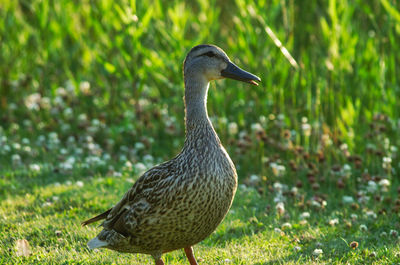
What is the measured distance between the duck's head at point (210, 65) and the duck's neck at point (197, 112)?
52 mm

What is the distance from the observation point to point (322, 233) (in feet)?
17.0

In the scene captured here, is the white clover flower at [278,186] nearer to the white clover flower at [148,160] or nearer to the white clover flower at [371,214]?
the white clover flower at [371,214]

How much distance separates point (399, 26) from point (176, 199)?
4061mm

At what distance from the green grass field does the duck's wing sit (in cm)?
45

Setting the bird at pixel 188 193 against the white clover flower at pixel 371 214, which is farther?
the white clover flower at pixel 371 214

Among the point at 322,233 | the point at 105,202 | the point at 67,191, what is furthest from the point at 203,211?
the point at 67,191

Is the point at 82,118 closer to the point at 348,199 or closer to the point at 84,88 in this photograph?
the point at 84,88

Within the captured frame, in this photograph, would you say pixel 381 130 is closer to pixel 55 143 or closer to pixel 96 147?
pixel 96 147

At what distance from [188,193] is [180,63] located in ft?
11.5

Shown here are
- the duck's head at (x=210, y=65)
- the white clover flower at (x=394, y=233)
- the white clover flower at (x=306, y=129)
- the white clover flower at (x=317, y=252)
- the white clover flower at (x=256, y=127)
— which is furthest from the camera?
the white clover flower at (x=256, y=127)

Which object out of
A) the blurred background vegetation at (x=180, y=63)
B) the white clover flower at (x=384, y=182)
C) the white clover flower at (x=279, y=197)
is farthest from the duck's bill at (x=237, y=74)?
the blurred background vegetation at (x=180, y=63)

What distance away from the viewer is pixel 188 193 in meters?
4.05

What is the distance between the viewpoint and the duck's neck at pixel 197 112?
14.2 feet

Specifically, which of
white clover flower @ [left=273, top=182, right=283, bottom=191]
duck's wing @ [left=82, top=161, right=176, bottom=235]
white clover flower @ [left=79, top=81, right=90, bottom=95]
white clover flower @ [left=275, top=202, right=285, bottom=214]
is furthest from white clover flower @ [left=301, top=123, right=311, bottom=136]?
white clover flower @ [left=79, top=81, right=90, bottom=95]
